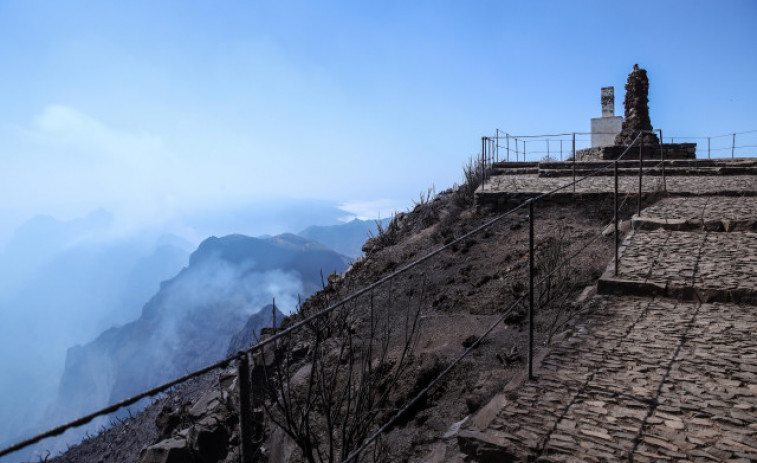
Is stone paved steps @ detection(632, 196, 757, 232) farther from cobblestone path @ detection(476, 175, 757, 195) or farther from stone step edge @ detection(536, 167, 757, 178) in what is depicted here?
stone step edge @ detection(536, 167, 757, 178)

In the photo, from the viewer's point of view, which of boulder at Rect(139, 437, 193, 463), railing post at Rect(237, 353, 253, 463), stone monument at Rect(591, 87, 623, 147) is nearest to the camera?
railing post at Rect(237, 353, 253, 463)

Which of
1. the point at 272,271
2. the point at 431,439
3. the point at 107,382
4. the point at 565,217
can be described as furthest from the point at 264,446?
the point at 272,271

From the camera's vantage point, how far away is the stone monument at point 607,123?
23875 mm

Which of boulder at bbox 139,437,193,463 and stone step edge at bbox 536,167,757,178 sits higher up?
stone step edge at bbox 536,167,757,178

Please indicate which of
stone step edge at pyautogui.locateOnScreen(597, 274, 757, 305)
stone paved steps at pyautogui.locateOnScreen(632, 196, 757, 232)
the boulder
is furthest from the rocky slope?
stone paved steps at pyautogui.locateOnScreen(632, 196, 757, 232)

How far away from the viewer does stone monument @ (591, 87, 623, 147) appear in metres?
23.9

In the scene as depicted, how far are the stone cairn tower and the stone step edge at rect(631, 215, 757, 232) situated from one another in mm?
15496

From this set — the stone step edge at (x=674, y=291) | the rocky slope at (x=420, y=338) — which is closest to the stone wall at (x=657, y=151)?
the rocky slope at (x=420, y=338)

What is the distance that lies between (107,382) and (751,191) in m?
89.9

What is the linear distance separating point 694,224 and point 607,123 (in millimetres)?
18246

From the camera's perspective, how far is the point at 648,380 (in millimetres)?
3662

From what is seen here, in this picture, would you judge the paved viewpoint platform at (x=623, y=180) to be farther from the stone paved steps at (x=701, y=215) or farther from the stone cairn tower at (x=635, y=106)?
the stone cairn tower at (x=635, y=106)

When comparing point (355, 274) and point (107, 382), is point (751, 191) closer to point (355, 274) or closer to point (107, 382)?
point (355, 274)

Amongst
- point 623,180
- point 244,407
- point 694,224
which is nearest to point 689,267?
point 694,224
